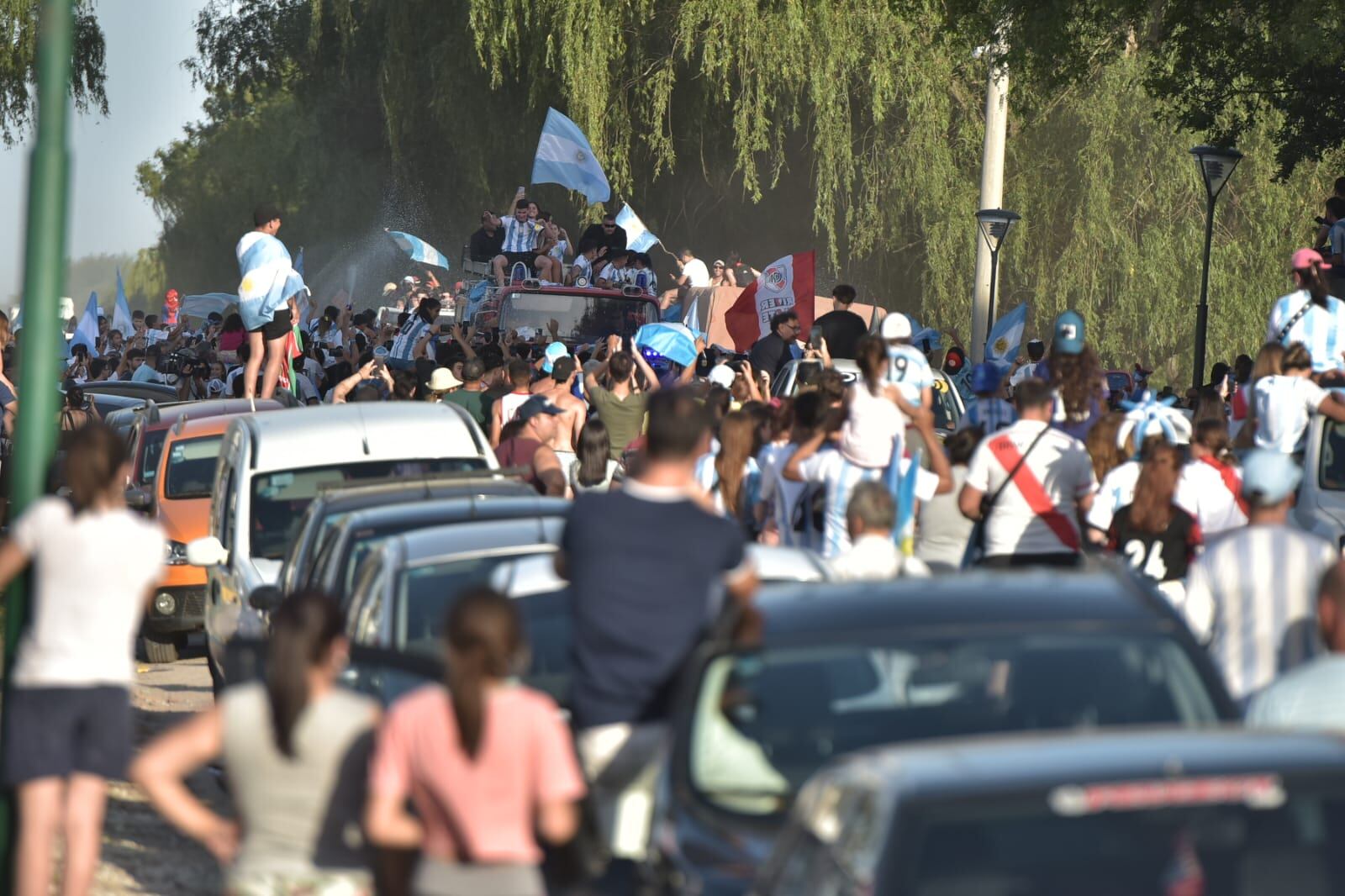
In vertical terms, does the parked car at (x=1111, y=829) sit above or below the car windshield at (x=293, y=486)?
above

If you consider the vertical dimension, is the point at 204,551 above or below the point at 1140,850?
below

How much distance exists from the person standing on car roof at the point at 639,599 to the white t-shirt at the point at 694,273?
2102 centimetres

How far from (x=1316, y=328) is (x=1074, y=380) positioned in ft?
9.29

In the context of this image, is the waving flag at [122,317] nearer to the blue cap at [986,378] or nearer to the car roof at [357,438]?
the car roof at [357,438]

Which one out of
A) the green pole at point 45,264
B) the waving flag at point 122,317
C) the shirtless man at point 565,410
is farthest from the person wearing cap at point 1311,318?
the waving flag at point 122,317

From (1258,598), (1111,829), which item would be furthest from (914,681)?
(1111,829)

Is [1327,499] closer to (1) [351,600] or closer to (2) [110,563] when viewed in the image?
(1) [351,600]

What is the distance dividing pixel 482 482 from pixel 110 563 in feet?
15.0

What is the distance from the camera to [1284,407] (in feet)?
39.6

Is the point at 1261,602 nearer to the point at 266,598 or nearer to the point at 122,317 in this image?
the point at 266,598

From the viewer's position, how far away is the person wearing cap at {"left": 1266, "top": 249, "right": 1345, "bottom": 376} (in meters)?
12.8

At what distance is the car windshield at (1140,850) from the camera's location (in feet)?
13.4

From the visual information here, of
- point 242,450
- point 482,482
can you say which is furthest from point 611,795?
point 242,450

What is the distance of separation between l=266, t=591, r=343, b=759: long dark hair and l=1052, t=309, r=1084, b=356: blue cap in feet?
21.7
